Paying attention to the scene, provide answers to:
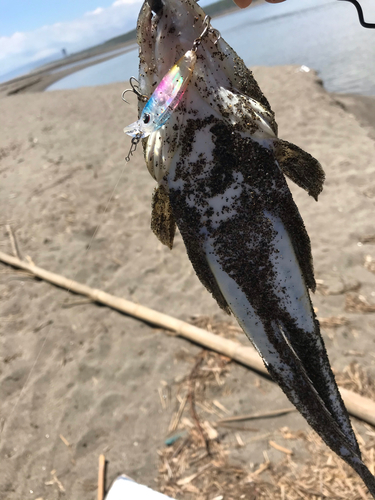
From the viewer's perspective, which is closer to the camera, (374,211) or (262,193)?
(262,193)

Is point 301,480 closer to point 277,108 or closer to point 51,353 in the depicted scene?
point 51,353

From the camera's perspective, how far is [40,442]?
3.13 meters

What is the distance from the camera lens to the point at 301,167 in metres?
1.24

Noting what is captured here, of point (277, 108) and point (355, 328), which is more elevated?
point (277, 108)

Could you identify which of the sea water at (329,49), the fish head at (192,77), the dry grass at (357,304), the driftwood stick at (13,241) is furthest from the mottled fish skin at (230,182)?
the sea water at (329,49)

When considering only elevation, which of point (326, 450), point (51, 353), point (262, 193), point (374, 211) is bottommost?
point (326, 450)

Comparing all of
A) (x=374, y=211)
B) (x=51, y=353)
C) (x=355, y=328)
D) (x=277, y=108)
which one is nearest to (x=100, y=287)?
(x=51, y=353)

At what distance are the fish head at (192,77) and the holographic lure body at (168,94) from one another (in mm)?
27

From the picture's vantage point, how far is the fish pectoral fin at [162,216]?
1.22 metres

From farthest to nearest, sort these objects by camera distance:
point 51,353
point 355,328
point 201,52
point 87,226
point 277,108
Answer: point 277,108 → point 87,226 → point 51,353 → point 355,328 → point 201,52

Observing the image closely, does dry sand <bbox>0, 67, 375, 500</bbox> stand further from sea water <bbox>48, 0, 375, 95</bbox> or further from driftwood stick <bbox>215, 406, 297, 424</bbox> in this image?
sea water <bbox>48, 0, 375, 95</bbox>

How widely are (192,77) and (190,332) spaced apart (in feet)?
9.72

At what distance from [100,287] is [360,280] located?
10.7 ft

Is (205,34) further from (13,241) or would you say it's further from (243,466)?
(13,241)
